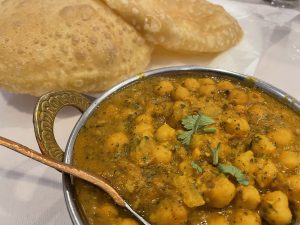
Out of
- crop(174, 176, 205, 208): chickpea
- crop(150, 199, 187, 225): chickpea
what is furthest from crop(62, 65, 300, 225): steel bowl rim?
crop(174, 176, 205, 208): chickpea

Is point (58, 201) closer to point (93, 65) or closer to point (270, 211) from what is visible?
point (93, 65)

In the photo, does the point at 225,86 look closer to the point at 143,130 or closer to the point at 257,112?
the point at 257,112

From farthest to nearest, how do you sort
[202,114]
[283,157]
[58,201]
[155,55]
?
[155,55], [58,201], [202,114], [283,157]

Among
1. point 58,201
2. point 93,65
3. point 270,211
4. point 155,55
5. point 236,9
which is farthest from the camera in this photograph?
point 236,9

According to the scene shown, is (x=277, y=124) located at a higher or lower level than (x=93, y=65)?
higher

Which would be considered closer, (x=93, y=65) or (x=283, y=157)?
(x=283, y=157)

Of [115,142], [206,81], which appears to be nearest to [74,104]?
[115,142]

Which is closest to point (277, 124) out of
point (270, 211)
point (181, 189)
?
point (270, 211)
